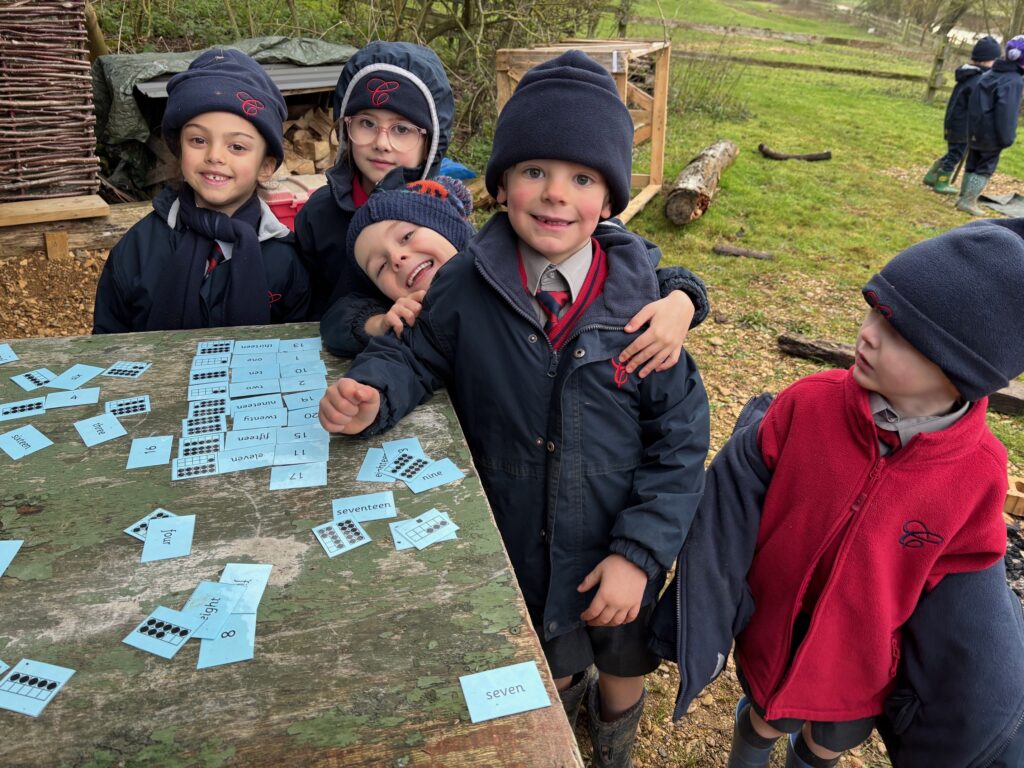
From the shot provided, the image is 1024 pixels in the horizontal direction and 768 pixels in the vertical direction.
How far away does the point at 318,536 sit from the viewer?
1.34 meters

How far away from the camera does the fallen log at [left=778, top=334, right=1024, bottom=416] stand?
15.3 ft

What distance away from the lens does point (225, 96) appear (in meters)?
2.15

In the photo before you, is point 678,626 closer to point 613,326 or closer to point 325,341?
point 613,326

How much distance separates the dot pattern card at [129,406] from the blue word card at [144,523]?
0.43 m

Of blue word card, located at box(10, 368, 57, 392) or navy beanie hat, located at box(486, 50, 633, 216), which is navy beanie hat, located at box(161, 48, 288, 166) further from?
navy beanie hat, located at box(486, 50, 633, 216)

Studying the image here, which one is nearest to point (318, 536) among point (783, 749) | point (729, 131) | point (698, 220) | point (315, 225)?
point (315, 225)

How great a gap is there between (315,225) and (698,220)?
6073mm

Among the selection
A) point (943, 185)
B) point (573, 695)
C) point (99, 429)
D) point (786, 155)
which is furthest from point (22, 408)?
point (943, 185)

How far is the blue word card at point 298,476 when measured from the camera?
1.48 m

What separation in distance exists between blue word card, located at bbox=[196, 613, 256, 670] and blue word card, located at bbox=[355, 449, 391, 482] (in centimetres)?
41

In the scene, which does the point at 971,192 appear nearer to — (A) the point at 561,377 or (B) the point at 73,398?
(A) the point at 561,377

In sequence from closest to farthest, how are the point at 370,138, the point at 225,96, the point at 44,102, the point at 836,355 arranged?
1. the point at 225,96
2. the point at 370,138
3. the point at 44,102
4. the point at 836,355

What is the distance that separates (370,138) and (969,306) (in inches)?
73.1

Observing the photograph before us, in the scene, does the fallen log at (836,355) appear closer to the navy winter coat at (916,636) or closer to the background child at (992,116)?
the navy winter coat at (916,636)
